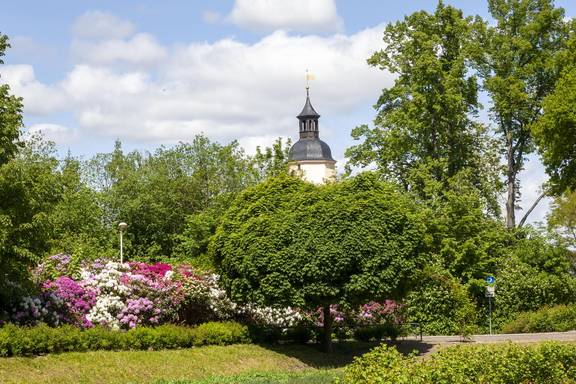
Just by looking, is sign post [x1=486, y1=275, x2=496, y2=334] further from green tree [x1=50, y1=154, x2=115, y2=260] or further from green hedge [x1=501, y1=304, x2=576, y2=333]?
green tree [x1=50, y1=154, x2=115, y2=260]

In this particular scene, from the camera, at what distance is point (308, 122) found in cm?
8594

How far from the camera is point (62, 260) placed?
80.1 ft

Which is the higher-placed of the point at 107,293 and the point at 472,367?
the point at 107,293

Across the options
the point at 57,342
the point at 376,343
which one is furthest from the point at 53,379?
the point at 376,343

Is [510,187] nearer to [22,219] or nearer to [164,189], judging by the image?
[164,189]

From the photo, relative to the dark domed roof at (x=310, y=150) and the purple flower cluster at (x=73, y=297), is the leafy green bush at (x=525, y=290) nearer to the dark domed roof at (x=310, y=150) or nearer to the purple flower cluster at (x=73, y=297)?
the purple flower cluster at (x=73, y=297)

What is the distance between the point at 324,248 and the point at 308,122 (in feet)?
207

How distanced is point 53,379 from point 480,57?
2873cm

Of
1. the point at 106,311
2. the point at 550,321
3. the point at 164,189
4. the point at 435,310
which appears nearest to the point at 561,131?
the point at 550,321

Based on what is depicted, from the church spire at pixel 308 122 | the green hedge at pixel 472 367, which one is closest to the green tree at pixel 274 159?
the green hedge at pixel 472 367

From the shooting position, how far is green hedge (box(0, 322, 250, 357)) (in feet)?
61.2

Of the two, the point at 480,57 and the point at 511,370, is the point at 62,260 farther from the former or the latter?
the point at 480,57

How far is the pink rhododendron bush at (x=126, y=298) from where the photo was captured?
2169 cm

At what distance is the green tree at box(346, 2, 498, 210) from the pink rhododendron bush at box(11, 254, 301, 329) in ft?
48.9
